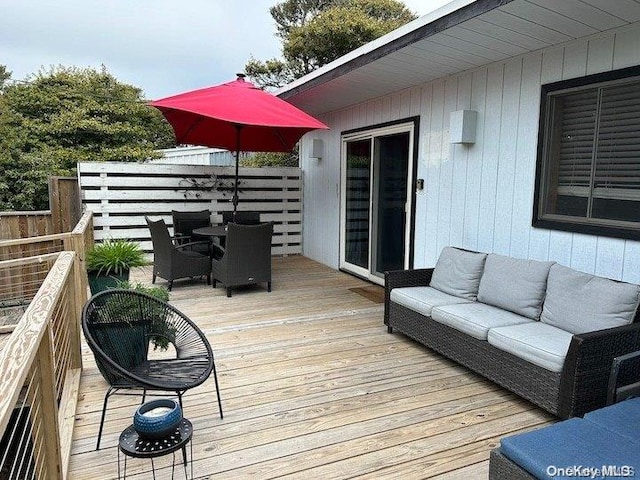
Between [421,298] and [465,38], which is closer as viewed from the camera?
[465,38]

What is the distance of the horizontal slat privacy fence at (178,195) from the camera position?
6.34m

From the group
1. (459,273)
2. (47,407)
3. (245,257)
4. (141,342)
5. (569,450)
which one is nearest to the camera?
Answer: (569,450)

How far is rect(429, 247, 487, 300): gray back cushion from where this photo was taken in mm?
3547

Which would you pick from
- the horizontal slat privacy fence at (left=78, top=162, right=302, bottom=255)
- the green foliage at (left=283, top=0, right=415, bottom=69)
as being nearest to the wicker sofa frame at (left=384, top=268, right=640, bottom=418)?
the horizontal slat privacy fence at (left=78, top=162, right=302, bottom=255)

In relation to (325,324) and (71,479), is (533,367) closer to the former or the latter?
(325,324)

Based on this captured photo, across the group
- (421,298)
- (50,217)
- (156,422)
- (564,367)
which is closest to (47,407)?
(156,422)

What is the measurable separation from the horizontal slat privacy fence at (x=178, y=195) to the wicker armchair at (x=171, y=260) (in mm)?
1603

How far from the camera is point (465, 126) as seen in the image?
3961 millimetres

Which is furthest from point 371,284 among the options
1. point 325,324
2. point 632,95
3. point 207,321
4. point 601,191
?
point 632,95

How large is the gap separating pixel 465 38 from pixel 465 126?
92 centimetres

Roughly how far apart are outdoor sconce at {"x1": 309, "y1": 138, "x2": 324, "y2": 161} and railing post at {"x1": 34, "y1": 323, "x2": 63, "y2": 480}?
5.53m

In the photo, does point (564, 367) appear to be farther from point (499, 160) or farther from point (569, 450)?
point (499, 160)

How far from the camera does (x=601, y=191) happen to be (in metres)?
3.01

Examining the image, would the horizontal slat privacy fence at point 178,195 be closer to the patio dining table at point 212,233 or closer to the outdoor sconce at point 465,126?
the patio dining table at point 212,233
